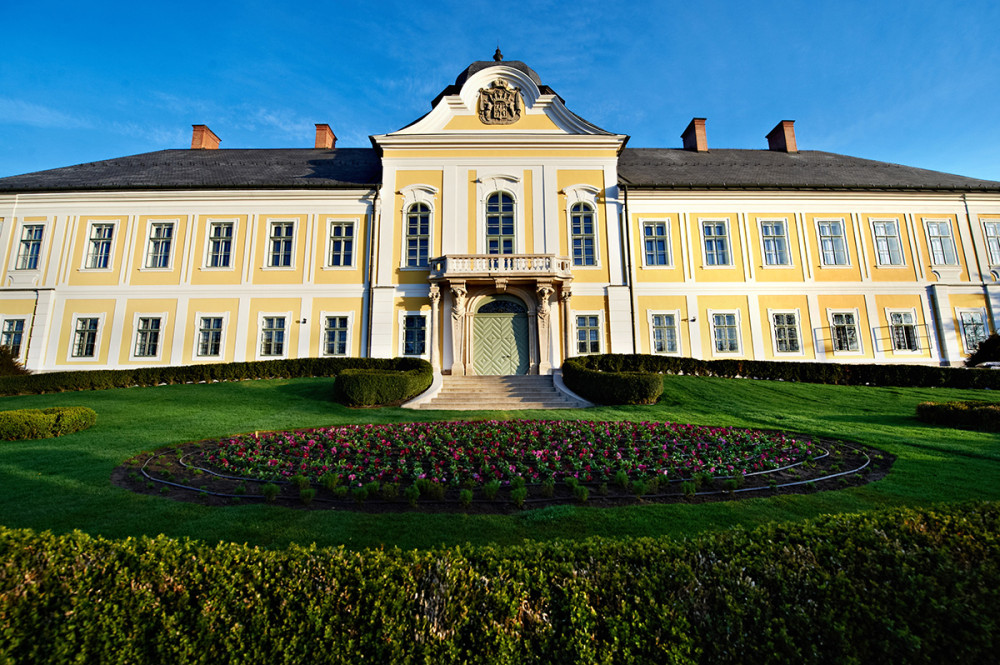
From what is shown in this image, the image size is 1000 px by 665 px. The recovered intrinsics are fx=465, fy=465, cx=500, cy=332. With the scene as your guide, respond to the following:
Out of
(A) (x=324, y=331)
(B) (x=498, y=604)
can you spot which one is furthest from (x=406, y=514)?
(A) (x=324, y=331)

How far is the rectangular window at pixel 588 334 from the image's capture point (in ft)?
69.6

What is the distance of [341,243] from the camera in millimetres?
22375

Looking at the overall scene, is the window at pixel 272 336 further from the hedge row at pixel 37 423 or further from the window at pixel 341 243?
the hedge row at pixel 37 423

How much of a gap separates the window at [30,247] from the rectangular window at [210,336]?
8822mm

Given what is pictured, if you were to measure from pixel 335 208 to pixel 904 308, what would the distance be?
28.0 meters

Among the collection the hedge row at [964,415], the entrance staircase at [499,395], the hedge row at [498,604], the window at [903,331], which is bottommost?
the hedge row at [498,604]

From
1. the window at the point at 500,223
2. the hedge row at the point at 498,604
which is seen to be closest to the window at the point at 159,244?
the window at the point at 500,223

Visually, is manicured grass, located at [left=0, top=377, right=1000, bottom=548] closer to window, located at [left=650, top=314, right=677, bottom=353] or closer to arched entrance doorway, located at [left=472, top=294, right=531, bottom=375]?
window, located at [left=650, top=314, right=677, bottom=353]

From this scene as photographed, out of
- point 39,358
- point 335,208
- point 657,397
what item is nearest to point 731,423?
point 657,397

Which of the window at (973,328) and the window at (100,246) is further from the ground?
the window at (100,246)

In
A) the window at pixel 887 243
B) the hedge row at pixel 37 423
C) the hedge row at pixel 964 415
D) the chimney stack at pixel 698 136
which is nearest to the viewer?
the hedge row at pixel 37 423

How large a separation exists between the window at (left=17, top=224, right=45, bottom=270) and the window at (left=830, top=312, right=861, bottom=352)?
38116mm

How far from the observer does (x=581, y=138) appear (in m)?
22.6

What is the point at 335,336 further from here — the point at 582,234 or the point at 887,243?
the point at 887,243
